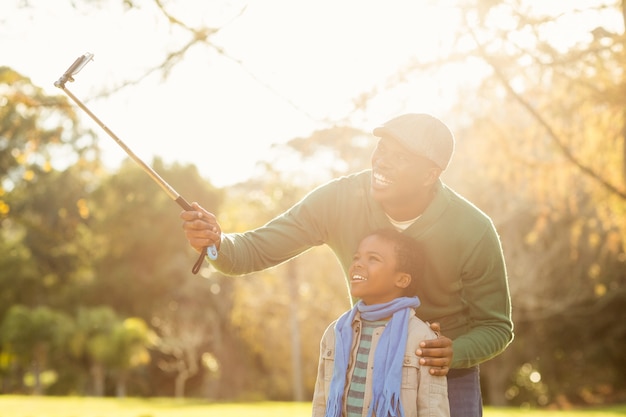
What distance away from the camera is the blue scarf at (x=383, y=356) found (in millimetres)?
3092

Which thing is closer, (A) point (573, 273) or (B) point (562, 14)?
(B) point (562, 14)

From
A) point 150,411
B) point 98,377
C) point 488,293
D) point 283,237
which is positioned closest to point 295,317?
point 98,377

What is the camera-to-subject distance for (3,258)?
3334 centimetres

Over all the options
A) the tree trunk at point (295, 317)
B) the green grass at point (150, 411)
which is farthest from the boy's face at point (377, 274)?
the tree trunk at point (295, 317)

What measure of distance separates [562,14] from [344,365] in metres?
5.34

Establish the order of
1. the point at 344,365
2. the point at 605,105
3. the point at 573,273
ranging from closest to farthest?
the point at 344,365, the point at 605,105, the point at 573,273

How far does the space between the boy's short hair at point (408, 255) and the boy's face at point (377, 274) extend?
2cm

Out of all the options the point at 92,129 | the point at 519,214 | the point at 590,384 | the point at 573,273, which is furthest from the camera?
the point at 590,384

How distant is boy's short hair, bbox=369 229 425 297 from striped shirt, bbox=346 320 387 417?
0.21 m

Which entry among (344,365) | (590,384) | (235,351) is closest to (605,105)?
(344,365)

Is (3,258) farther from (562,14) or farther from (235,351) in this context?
(562,14)

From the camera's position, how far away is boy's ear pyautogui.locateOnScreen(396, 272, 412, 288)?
336cm

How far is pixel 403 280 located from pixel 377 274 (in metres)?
0.12

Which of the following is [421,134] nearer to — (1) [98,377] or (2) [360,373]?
(2) [360,373]
